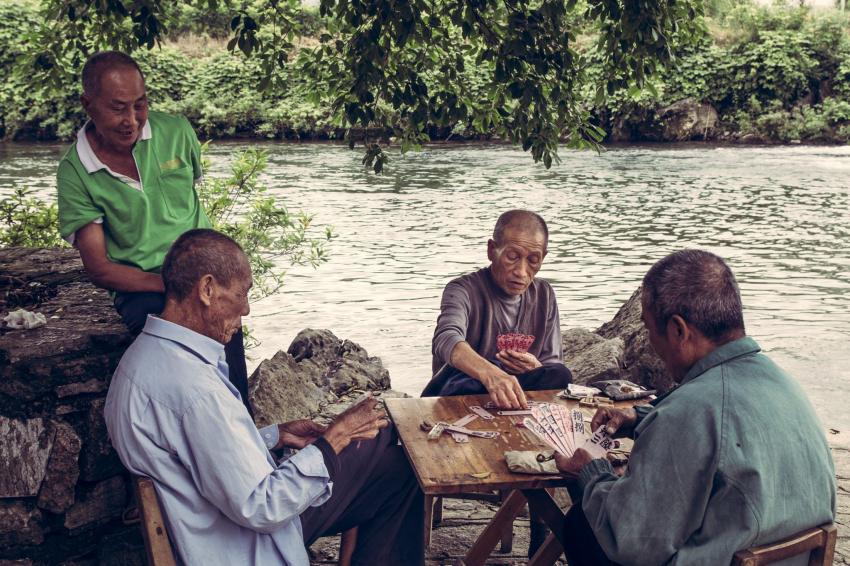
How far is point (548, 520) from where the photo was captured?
10.4ft

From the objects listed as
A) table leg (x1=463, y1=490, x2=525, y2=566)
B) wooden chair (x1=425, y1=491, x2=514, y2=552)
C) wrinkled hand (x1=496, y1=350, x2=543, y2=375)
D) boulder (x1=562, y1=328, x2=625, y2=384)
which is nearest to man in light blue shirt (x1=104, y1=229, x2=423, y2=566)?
table leg (x1=463, y1=490, x2=525, y2=566)

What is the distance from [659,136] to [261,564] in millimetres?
31277

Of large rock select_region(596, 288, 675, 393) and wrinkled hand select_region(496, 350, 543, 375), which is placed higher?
wrinkled hand select_region(496, 350, 543, 375)

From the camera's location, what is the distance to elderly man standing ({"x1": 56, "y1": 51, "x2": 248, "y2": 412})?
362cm

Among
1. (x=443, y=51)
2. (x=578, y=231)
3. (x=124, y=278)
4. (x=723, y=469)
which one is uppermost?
(x=443, y=51)

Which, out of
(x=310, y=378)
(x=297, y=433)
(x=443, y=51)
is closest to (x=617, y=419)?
(x=297, y=433)

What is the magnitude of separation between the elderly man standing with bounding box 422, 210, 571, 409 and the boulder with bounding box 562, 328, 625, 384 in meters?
1.43

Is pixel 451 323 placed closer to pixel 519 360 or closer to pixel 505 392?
pixel 519 360

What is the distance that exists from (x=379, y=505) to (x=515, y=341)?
120 cm

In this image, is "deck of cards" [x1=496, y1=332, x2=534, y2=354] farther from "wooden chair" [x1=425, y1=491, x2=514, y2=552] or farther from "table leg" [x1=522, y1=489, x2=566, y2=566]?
"table leg" [x1=522, y1=489, x2=566, y2=566]

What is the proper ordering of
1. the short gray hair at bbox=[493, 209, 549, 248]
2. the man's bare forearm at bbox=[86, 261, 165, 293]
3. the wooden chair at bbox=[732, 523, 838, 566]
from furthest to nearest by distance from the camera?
the short gray hair at bbox=[493, 209, 549, 248] < the man's bare forearm at bbox=[86, 261, 165, 293] < the wooden chair at bbox=[732, 523, 838, 566]

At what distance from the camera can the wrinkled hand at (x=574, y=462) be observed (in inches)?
115

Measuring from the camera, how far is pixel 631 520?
2.46m

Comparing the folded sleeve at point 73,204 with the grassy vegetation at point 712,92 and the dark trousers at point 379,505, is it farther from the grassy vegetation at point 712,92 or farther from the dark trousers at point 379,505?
the grassy vegetation at point 712,92
